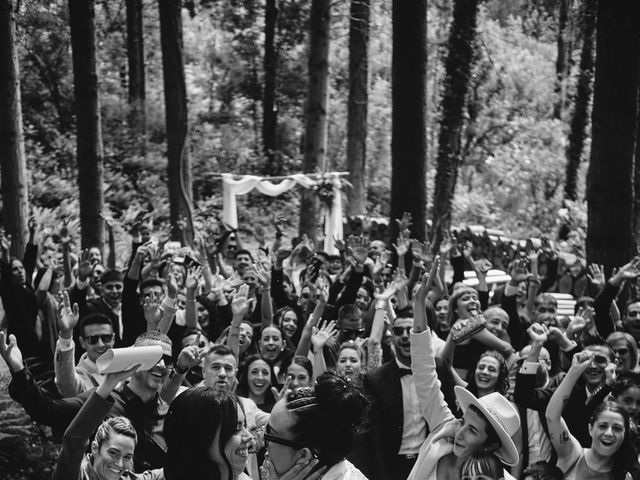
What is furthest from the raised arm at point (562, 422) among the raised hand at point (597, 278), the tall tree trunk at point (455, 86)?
the tall tree trunk at point (455, 86)

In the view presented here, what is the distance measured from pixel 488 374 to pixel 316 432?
2804mm

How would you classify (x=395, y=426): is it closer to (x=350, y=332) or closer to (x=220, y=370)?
(x=220, y=370)

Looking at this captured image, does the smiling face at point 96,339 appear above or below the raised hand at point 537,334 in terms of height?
below

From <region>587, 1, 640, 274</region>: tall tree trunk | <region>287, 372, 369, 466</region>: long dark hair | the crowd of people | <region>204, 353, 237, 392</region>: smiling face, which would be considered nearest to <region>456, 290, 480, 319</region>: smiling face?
the crowd of people

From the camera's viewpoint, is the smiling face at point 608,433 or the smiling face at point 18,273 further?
the smiling face at point 18,273

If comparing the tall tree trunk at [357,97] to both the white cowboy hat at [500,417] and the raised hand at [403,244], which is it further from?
the white cowboy hat at [500,417]

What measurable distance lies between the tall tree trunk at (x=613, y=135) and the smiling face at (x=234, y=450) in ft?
28.2

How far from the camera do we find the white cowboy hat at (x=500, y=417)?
448cm

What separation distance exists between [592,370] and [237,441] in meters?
4.06

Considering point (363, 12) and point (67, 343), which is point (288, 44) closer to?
point (363, 12)

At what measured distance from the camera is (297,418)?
3.56 m

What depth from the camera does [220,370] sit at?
5.91 meters

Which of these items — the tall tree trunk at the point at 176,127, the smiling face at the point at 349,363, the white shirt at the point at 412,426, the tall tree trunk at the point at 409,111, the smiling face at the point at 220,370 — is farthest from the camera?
the tall tree trunk at the point at 176,127

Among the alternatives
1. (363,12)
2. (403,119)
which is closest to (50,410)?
(403,119)
